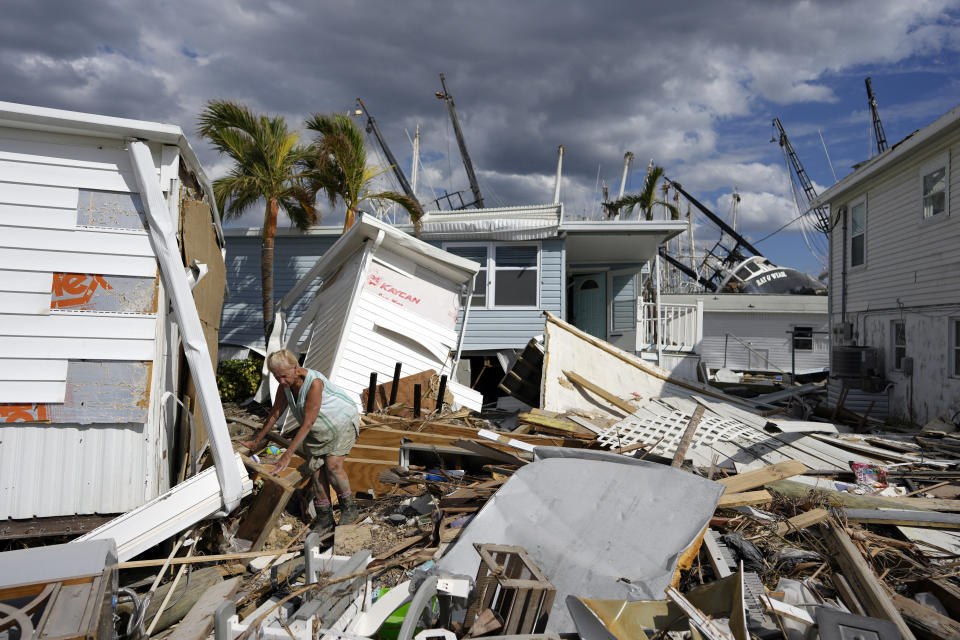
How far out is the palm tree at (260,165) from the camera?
11.6 m

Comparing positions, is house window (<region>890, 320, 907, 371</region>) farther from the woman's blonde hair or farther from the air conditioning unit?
the woman's blonde hair

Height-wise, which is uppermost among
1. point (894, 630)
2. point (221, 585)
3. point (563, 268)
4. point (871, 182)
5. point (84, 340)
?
point (871, 182)

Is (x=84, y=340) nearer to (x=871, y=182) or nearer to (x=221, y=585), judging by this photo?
(x=221, y=585)

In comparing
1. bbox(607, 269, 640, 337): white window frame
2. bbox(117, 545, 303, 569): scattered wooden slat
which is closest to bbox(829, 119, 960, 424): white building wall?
bbox(607, 269, 640, 337): white window frame

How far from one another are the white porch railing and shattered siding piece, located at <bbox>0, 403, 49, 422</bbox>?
1264 cm

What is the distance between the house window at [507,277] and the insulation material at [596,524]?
8441 millimetres

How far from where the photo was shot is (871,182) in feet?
41.3

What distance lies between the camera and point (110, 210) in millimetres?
4055

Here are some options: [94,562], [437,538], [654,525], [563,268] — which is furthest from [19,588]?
[563,268]

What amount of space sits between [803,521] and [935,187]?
938 cm

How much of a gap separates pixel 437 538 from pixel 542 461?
3.44 ft

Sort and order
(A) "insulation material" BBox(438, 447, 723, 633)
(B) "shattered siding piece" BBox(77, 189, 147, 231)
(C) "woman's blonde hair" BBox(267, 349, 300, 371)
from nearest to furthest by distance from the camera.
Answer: (A) "insulation material" BBox(438, 447, 723, 633), (B) "shattered siding piece" BBox(77, 189, 147, 231), (C) "woman's blonde hair" BBox(267, 349, 300, 371)

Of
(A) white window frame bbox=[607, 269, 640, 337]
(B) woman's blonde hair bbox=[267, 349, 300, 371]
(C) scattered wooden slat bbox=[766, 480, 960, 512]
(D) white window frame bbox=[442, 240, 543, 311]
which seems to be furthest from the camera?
(A) white window frame bbox=[607, 269, 640, 337]

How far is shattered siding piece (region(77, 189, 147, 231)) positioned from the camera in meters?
4.01
